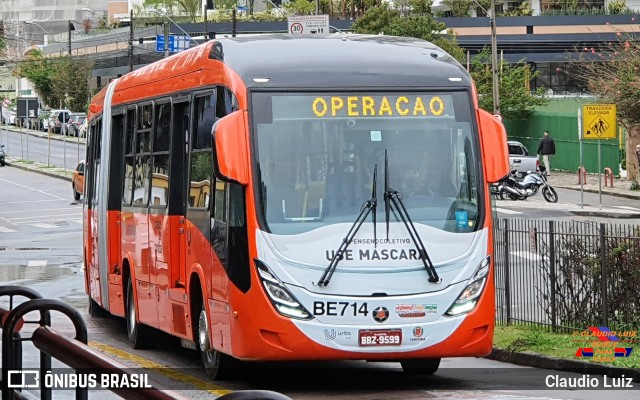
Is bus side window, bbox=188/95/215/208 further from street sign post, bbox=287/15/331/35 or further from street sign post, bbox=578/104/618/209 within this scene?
street sign post, bbox=578/104/618/209

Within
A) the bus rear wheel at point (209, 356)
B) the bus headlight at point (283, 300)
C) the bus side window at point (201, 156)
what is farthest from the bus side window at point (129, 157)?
the bus headlight at point (283, 300)

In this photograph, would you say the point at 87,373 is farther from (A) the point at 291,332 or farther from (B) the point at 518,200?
(B) the point at 518,200

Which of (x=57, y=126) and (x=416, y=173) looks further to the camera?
(x=57, y=126)

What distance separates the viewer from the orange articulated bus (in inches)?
462

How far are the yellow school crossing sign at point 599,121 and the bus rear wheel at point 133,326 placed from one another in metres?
25.3

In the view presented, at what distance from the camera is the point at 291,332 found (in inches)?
458

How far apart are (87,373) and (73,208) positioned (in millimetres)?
47392

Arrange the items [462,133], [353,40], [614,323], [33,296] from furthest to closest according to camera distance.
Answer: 1. [614,323]
2. [353,40]
3. [462,133]
4. [33,296]

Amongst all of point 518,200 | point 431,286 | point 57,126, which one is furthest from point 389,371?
point 57,126

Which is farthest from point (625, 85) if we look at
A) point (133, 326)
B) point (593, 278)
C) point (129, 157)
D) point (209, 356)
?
point (209, 356)

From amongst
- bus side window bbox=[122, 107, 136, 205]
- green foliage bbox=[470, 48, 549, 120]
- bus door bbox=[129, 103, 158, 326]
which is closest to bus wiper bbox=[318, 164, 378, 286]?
bus door bbox=[129, 103, 158, 326]

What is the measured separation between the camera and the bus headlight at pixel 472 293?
11984 millimetres

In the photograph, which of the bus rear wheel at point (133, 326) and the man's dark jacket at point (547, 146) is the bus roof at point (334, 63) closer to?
the bus rear wheel at point (133, 326)

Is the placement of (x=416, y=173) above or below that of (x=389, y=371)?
above
